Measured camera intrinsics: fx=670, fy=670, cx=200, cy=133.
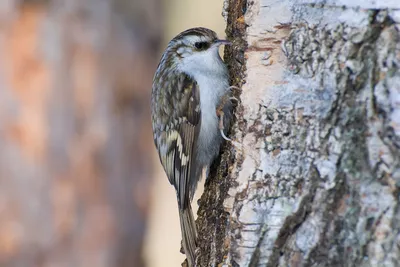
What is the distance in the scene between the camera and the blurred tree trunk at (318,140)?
171 centimetres

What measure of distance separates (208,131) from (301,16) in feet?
2.91

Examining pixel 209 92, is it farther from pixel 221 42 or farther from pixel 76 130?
pixel 76 130

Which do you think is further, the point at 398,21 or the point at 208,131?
the point at 208,131

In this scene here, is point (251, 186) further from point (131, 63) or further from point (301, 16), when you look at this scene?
point (131, 63)

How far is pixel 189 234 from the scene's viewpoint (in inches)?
103

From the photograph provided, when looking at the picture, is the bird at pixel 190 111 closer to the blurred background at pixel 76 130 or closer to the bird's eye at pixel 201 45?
the bird's eye at pixel 201 45

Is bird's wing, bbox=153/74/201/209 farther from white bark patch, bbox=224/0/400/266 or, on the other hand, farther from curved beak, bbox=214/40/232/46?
white bark patch, bbox=224/0/400/266

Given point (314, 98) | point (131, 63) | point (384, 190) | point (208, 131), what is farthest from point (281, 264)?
point (131, 63)

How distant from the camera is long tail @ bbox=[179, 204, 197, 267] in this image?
8.20 feet

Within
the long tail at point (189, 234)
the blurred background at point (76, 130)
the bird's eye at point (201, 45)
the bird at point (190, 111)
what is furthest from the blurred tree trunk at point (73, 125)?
the long tail at point (189, 234)

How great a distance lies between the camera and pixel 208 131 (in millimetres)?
2639

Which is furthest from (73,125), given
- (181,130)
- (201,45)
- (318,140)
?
(318,140)

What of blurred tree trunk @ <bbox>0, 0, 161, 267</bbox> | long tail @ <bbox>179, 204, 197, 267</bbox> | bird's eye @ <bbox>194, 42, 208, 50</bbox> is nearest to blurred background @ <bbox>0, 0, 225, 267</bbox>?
blurred tree trunk @ <bbox>0, 0, 161, 267</bbox>

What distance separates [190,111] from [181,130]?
110 millimetres
